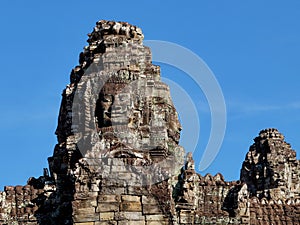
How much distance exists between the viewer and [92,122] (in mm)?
37188

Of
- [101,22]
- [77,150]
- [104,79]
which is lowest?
[77,150]

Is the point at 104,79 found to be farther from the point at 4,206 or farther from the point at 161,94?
the point at 4,206

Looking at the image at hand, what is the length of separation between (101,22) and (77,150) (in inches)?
235

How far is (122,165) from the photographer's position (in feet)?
113

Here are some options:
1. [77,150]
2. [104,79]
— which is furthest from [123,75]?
[77,150]

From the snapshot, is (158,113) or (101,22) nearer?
(158,113)

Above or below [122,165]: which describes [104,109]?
above

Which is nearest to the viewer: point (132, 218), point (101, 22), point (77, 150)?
point (132, 218)

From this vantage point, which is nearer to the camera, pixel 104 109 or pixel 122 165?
pixel 122 165

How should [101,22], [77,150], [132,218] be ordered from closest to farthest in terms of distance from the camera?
1. [132,218]
2. [77,150]
3. [101,22]

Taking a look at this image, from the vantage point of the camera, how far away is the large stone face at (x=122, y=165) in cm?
3412

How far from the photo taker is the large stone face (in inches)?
1344

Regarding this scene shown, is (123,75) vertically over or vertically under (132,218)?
over

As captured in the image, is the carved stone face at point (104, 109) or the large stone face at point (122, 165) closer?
the large stone face at point (122, 165)
